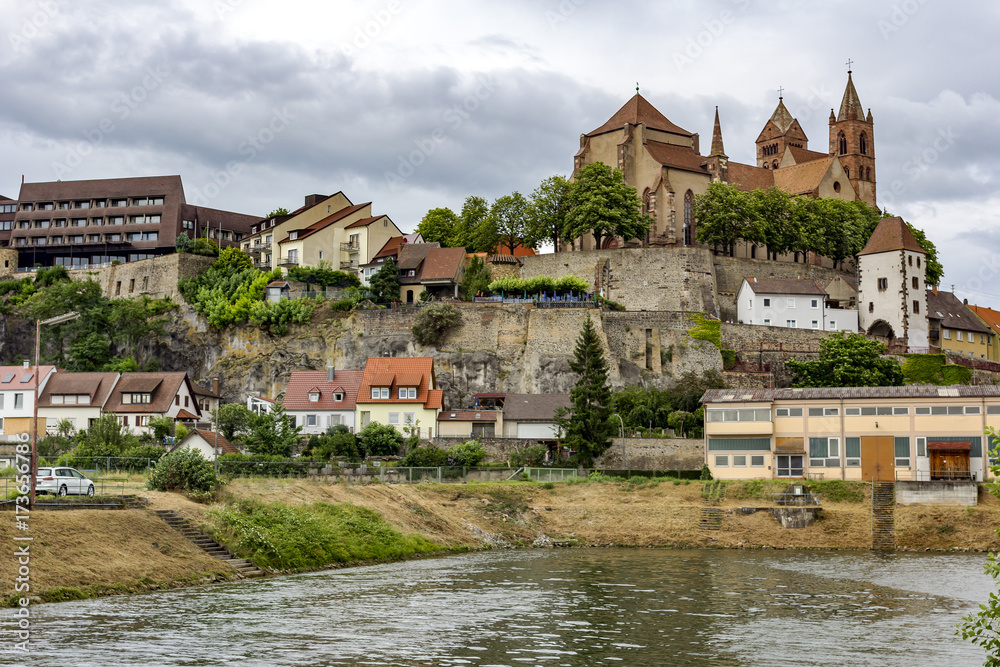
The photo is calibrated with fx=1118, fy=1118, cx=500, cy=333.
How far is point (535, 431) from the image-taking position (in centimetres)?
7625

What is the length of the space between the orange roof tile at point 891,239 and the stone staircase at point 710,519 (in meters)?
42.1

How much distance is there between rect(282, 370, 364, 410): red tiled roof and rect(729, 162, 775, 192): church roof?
48.5m

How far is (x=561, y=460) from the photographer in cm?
7156

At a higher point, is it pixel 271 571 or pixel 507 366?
pixel 507 366

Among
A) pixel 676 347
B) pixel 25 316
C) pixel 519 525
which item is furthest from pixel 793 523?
pixel 25 316

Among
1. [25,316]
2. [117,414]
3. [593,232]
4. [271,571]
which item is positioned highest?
[593,232]

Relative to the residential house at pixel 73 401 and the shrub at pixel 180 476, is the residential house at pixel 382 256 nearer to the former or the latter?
the residential house at pixel 73 401

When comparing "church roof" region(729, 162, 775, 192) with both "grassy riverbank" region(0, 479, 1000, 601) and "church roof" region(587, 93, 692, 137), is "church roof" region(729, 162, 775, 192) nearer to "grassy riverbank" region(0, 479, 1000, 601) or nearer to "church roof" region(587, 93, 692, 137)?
"church roof" region(587, 93, 692, 137)

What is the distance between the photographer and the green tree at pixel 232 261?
9712cm

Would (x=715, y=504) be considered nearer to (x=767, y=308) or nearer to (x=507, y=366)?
(x=507, y=366)

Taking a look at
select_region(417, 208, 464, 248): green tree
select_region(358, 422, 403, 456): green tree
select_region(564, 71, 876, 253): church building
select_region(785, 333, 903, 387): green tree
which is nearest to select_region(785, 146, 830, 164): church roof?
select_region(564, 71, 876, 253): church building

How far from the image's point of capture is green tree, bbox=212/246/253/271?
319 ft

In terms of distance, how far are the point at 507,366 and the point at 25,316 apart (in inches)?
1692

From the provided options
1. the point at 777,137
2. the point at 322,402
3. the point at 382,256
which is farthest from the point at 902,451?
the point at 777,137
